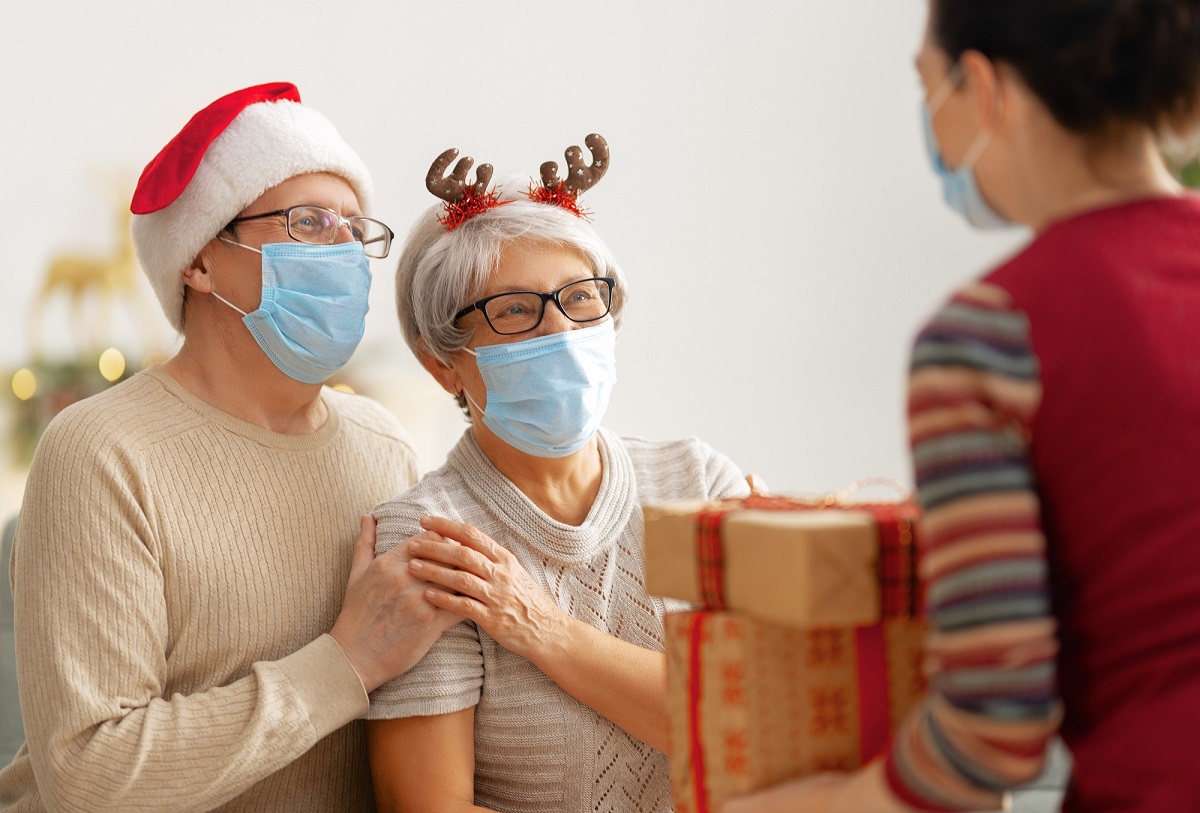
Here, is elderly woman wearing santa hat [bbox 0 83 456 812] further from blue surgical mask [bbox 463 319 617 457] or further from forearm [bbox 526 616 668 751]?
blue surgical mask [bbox 463 319 617 457]

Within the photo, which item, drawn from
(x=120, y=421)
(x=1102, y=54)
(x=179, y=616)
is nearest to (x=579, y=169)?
→ (x=120, y=421)

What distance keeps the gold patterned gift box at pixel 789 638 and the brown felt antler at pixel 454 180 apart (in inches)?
35.5

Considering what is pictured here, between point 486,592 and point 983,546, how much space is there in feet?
3.08

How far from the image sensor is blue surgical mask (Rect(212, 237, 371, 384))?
1760mm

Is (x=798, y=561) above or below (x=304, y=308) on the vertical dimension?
below

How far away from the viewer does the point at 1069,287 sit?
774 mm

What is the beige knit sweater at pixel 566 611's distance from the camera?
5.29 ft

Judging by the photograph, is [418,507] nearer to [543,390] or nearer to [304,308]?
[543,390]

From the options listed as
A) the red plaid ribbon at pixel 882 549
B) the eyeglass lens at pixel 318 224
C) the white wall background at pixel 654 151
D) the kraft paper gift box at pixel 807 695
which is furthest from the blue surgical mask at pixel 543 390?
the white wall background at pixel 654 151

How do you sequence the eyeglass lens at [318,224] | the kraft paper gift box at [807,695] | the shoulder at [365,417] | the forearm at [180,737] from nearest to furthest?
the kraft paper gift box at [807,695] → the forearm at [180,737] → the eyeglass lens at [318,224] → the shoulder at [365,417]

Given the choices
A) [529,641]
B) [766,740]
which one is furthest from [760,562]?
[529,641]

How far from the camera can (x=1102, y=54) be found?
2.54 feet

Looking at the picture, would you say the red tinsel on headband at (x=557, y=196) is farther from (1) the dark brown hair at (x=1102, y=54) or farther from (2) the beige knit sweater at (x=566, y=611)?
(1) the dark brown hair at (x=1102, y=54)

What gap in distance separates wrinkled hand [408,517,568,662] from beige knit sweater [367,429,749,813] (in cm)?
7
